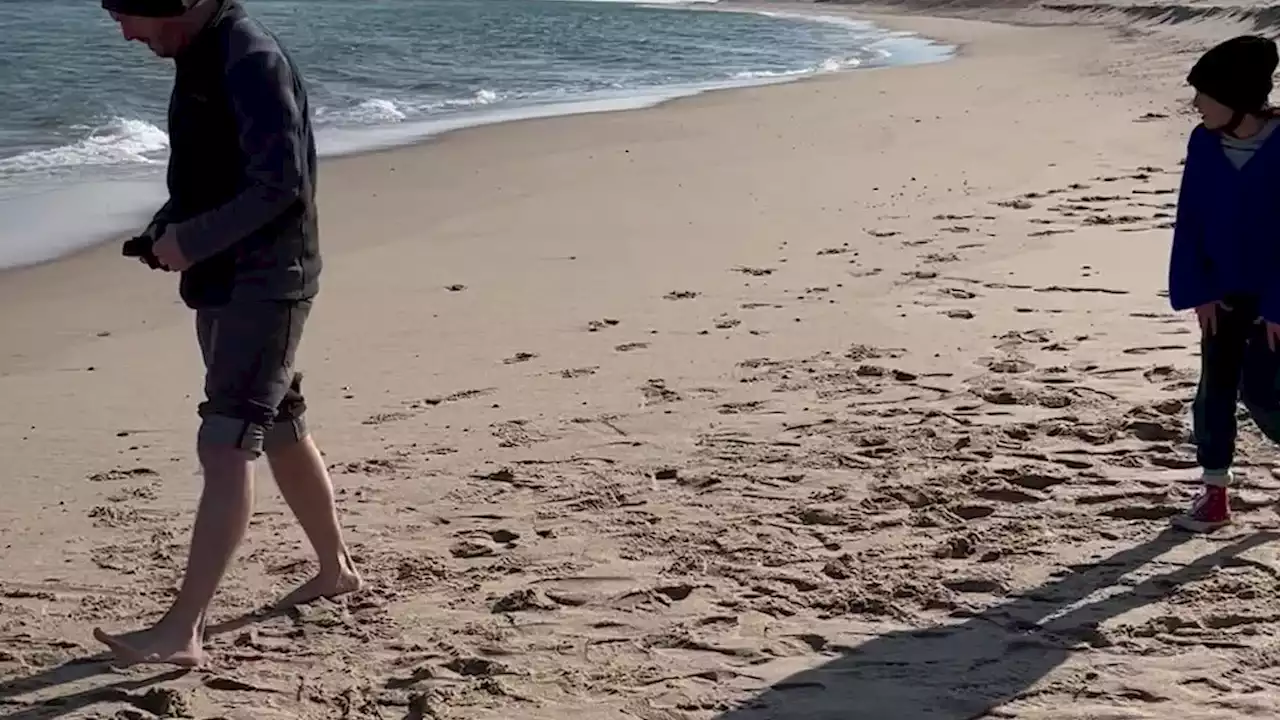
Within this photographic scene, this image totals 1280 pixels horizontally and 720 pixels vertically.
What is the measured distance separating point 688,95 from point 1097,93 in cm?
520

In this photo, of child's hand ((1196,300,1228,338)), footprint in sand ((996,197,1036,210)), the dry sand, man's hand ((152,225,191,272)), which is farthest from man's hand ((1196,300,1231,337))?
footprint in sand ((996,197,1036,210))

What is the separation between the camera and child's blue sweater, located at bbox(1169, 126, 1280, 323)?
12.4 ft

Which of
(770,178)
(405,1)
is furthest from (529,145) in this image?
(405,1)

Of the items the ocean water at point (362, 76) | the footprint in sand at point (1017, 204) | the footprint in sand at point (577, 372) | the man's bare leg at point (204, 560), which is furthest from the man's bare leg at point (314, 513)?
the footprint in sand at point (1017, 204)

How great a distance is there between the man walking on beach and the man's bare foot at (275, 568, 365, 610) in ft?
1.23

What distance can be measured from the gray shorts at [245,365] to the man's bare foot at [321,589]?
0.59 metres

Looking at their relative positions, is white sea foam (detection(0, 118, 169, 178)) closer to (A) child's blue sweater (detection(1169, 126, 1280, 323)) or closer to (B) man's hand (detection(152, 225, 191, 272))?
(B) man's hand (detection(152, 225, 191, 272))

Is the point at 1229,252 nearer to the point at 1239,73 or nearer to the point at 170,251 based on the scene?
the point at 1239,73

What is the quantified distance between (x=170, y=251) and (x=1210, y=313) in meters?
2.60

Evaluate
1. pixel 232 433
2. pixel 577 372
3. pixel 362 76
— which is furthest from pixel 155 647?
pixel 362 76

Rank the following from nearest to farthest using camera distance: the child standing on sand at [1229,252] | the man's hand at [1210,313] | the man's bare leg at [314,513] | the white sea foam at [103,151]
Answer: the man's bare leg at [314,513], the child standing on sand at [1229,252], the man's hand at [1210,313], the white sea foam at [103,151]

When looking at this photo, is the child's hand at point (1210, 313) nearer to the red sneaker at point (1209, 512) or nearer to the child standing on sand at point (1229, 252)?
the child standing on sand at point (1229, 252)

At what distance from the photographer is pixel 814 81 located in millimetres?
20828

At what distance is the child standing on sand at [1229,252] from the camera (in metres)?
3.71
